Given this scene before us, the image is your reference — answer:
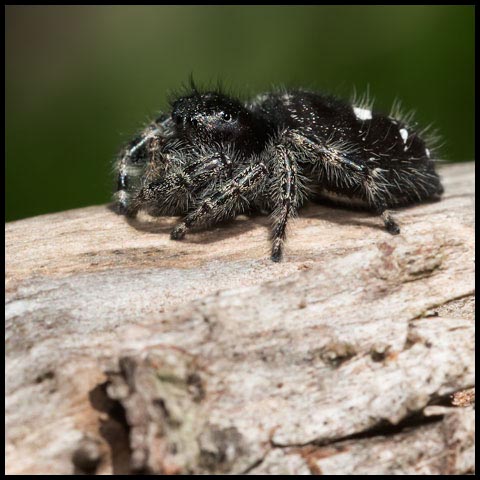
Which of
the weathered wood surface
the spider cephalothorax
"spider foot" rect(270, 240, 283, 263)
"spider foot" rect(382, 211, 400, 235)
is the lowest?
the weathered wood surface

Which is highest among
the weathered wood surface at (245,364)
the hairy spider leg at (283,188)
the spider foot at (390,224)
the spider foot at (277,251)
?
the hairy spider leg at (283,188)

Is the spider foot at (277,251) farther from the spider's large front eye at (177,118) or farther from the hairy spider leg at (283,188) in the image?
the spider's large front eye at (177,118)

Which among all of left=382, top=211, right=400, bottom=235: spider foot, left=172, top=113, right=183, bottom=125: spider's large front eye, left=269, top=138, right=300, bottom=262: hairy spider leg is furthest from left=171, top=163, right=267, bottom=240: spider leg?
left=382, top=211, right=400, bottom=235: spider foot

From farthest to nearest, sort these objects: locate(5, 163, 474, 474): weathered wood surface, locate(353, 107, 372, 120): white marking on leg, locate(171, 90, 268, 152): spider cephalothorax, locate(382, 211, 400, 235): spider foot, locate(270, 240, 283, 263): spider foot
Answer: locate(353, 107, 372, 120): white marking on leg, locate(171, 90, 268, 152): spider cephalothorax, locate(382, 211, 400, 235): spider foot, locate(270, 240, 283, 263): spider foot, locate(5, 163, 474, 474): weathered wood surface

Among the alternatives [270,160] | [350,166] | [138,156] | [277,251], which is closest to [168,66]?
[138,156]

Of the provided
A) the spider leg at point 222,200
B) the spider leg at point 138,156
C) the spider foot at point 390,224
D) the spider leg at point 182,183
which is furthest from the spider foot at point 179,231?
the spider foot at point 390,224

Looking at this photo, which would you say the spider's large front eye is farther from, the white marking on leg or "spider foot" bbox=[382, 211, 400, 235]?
"spider foot" bbox=[382, 211, 400, 235]
